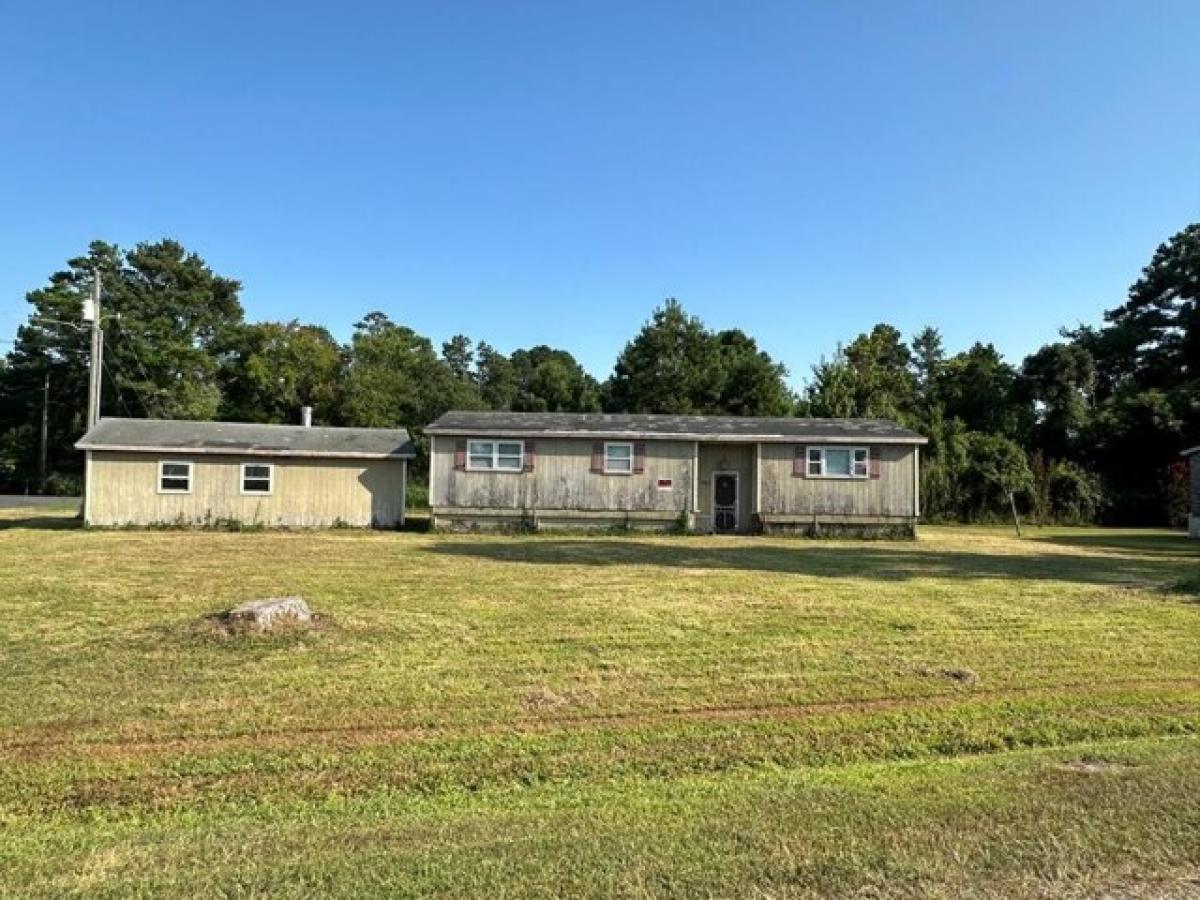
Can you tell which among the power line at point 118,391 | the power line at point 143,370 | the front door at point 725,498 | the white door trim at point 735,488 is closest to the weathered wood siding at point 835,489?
the white door trim at point 735,488

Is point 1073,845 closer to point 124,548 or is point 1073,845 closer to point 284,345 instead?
point 124,548

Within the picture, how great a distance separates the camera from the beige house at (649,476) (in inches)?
887

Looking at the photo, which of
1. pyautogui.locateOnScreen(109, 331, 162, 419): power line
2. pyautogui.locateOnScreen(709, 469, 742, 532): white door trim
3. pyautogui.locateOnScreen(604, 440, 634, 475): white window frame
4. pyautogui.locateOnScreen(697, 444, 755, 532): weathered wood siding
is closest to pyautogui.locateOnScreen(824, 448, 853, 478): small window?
pyautogui.locateOnScreen(697, 444, 755, 532): weathered wood siding

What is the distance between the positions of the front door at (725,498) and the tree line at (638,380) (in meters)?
11.4

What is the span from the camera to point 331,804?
4.25 meters

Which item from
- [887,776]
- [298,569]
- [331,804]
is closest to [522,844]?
[331,804]

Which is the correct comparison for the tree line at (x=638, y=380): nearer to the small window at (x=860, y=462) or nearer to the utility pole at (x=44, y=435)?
the utility pole at (x=44, y=435)

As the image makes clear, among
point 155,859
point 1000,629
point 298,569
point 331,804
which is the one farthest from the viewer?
point 298,569

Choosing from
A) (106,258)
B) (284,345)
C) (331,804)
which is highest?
(106,258)

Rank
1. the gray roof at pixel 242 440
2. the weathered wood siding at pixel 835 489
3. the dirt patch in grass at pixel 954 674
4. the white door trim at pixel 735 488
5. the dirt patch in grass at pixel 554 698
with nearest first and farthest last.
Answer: the dirt patch in grass at pixel 554 698
the dirt patch in grass at pixel 954 674
the gray roof at pixel 242 440
the weathered wood siding at pixel 835 489
the white door trim at pixel 735 488

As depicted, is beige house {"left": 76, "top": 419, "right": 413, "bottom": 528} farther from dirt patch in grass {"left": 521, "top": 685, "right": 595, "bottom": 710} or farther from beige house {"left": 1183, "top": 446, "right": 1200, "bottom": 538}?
beige house {"left": 1183, "top": 446, "right": 1200, "bottom": 538}

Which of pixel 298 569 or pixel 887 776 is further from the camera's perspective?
pixel 298 569

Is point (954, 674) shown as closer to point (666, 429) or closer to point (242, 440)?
point (666, 429)

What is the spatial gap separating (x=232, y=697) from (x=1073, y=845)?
17.1ft
